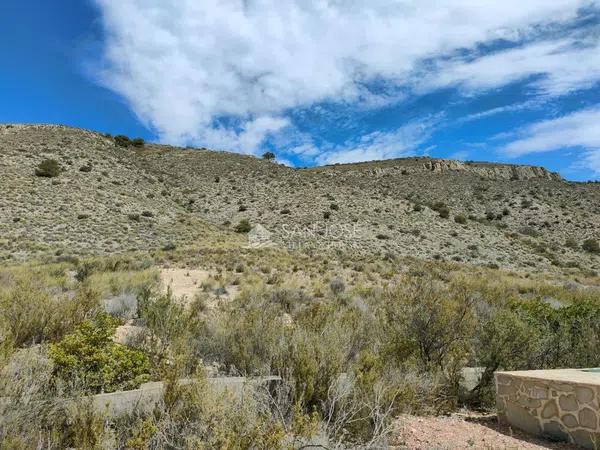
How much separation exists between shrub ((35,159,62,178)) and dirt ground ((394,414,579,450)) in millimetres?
38626

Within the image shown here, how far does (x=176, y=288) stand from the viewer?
16.7 meters

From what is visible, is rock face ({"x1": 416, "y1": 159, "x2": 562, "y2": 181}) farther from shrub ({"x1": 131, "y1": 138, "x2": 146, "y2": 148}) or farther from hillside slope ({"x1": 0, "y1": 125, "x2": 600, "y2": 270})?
shrub ({"x1": 131, "y1": 138, "x2": 146, "y2": 148})

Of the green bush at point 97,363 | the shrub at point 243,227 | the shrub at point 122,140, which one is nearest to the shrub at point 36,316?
the green bush at point 97,363

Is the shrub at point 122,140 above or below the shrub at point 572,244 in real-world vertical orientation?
above

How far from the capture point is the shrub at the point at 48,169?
37.1 metres

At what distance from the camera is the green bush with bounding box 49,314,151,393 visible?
Result: 526 centimetres

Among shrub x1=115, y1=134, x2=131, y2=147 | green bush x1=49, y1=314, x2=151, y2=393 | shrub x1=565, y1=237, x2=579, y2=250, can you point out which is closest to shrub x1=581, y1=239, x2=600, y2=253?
shrub x1=565, y1=237, x2=579, y2=250

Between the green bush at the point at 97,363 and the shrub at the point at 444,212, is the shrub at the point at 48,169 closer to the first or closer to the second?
the shrub at the point at 444,212

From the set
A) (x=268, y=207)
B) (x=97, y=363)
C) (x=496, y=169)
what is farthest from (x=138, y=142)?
(x=97, y=363)

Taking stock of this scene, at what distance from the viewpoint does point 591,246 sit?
35.5 metres

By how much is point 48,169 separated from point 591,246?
43678 millimetres

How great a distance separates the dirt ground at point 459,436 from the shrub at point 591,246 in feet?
115

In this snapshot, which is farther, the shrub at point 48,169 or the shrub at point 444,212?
the shrub at point 444,212

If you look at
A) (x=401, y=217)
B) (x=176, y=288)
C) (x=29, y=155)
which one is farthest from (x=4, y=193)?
(x=401, y=217)
